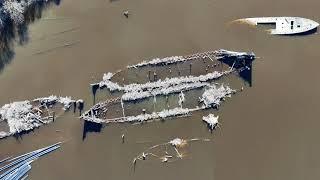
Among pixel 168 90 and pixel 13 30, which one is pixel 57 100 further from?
pixel 168 90

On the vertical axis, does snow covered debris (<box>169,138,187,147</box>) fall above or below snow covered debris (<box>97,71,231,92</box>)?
below

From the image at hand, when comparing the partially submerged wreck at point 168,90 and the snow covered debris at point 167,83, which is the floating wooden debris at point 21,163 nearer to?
the partially submerged wreck at point 168,90

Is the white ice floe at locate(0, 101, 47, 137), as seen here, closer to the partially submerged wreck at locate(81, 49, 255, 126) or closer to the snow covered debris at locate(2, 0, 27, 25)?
the partially submerged wreck at locate(81, 49, 255, 126)

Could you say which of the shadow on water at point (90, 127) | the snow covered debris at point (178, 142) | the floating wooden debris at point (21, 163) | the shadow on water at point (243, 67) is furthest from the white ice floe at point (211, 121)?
the floating wooden debris at point (21, 163)

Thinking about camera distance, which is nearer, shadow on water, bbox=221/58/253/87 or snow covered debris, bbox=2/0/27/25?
snow covered debris, bbox=2/0/27/25

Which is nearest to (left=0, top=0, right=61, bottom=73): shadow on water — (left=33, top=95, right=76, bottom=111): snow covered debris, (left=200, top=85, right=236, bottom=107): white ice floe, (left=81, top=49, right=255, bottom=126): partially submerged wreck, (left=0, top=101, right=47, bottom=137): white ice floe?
(left=0, top=101, right=47, bottom=137): white ice floe

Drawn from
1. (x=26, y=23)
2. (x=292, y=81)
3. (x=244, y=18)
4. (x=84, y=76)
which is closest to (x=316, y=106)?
(x=292, y=81)
